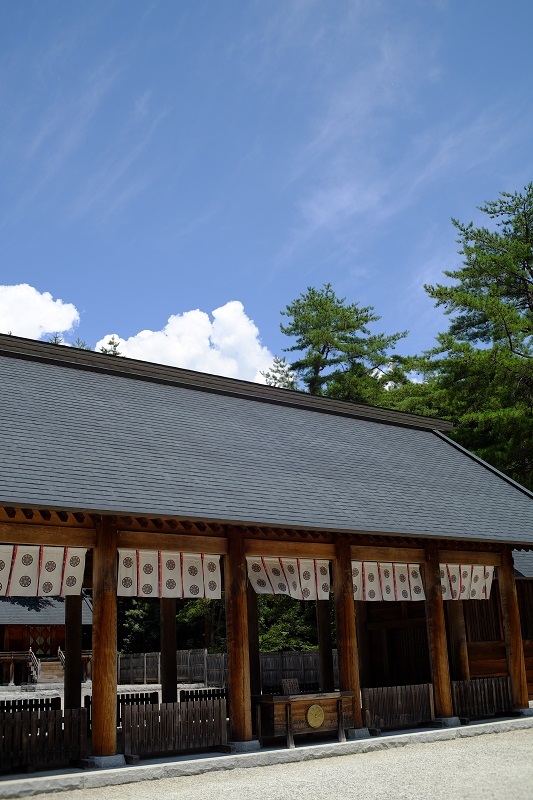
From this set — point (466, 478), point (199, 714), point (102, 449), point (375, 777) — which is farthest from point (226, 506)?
point (466, 478)

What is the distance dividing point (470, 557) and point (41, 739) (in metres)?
8.96

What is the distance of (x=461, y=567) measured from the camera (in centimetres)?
1598

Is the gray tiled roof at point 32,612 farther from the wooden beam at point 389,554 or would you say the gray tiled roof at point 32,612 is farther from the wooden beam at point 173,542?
the wooden beam at point 173,542

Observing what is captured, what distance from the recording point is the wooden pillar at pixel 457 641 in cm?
1664

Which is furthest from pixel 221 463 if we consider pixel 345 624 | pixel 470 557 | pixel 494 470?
pixel 494 470

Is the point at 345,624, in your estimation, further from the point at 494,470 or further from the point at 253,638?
the point at 494,470

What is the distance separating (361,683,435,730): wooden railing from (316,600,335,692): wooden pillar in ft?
11.9

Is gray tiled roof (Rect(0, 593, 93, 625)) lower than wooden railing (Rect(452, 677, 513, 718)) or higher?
higher

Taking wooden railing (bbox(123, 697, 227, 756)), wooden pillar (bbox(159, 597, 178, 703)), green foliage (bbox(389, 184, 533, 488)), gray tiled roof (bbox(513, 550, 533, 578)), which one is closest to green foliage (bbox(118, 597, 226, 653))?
green foliage (bbox(389, 184, 533, 488))

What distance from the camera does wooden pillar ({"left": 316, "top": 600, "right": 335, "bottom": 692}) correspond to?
60.7 feet

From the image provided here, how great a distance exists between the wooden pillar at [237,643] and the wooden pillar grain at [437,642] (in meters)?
4.33

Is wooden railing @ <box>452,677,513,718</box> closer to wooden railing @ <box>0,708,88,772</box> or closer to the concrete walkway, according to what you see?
the concrete walkway

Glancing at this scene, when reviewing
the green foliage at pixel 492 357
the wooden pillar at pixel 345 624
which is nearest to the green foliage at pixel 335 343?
the green foliage at pixel 492 357

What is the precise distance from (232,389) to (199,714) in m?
7.97
